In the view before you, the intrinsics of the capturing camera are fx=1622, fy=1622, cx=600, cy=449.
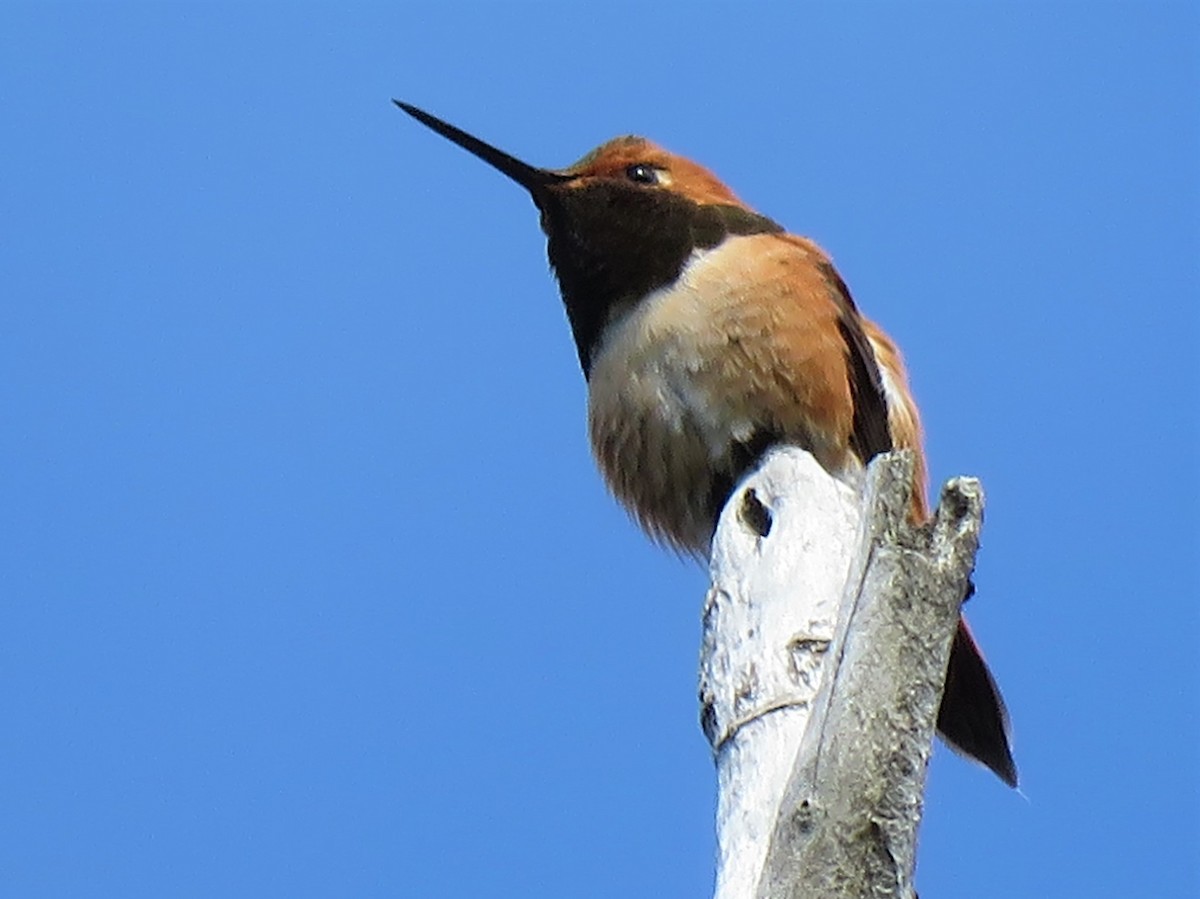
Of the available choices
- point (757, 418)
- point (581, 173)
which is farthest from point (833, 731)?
point (581, 173)

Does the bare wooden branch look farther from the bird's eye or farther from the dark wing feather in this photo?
the bird's eye

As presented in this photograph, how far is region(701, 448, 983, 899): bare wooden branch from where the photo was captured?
279 centimetres

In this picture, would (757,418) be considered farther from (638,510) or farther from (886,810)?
(886,810)

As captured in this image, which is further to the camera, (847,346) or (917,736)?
(847,346)

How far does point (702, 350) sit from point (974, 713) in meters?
1.39

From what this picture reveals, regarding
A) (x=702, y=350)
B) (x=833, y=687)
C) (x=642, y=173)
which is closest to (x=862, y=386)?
(x=702, y=350)

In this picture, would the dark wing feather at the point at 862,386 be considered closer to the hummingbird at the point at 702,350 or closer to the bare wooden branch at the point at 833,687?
the hummingbird at the point at 702,350

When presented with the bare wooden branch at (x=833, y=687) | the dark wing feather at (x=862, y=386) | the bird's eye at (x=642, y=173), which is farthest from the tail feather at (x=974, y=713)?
the bird's eye at (x=642, y=173)

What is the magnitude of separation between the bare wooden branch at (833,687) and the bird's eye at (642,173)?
1836 mm

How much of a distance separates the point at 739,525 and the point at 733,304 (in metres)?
0.96

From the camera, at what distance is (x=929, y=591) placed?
10.4 feet

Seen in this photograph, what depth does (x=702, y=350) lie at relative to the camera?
5.05m

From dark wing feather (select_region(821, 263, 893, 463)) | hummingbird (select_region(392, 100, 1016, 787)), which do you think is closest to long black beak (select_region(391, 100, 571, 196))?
hummingbird (select_region(392, 100, 1016, 787))

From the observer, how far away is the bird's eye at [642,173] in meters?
5.58
